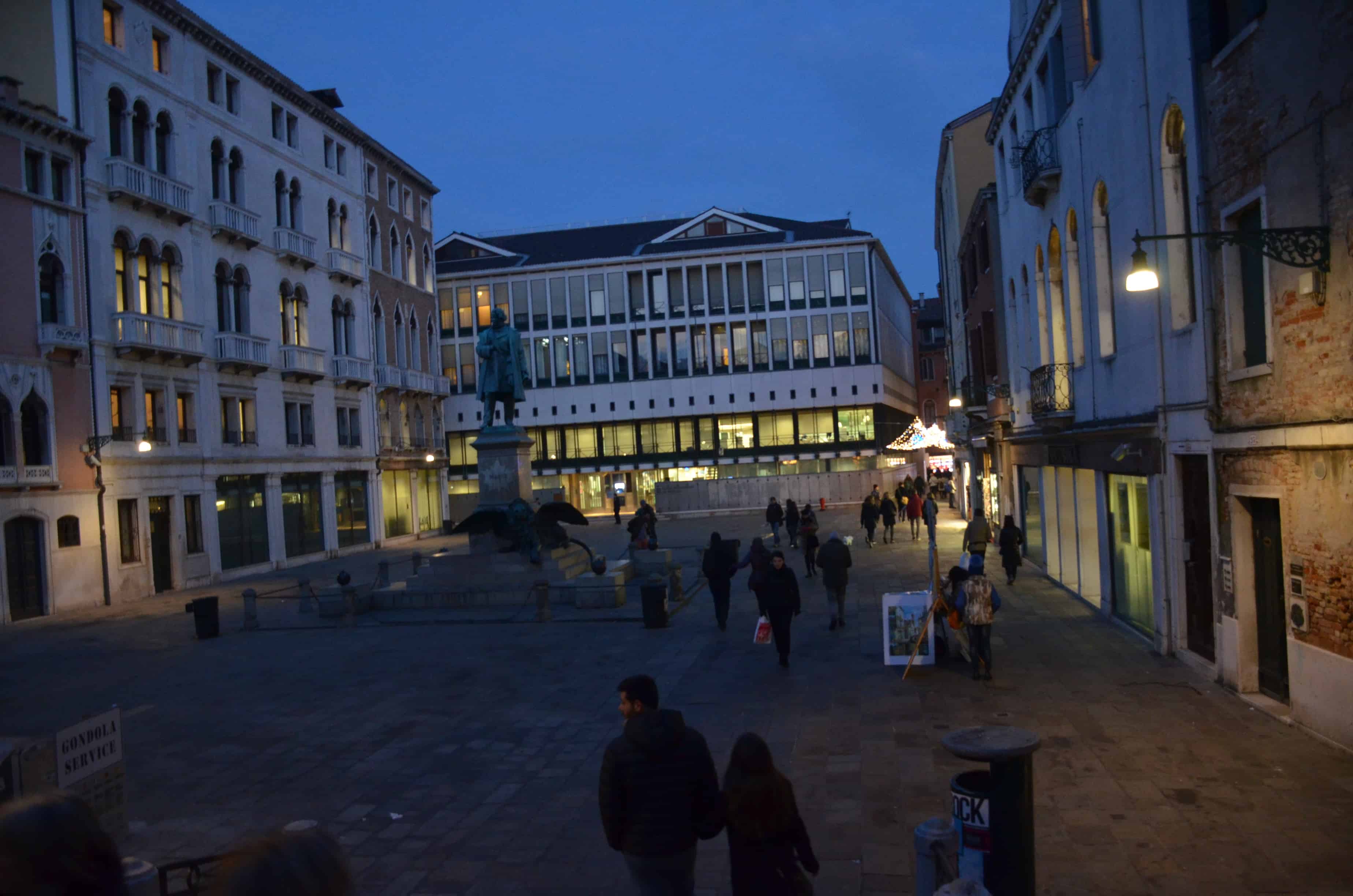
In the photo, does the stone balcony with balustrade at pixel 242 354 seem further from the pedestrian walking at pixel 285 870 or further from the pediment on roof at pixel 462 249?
the pedestrian walking at pixel 285 870

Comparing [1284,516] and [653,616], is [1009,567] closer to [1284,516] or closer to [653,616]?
[653,616]

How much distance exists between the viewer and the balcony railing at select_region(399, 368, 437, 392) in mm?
48875

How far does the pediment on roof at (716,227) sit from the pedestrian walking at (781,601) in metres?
51.3

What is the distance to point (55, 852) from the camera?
2572 millimetres

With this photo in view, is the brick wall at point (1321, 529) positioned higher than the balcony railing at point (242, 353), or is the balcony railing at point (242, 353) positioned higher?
the balcony railing at point (242, 353)

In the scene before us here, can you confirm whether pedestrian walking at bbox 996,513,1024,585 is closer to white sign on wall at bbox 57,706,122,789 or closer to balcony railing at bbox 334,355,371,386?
white sign on wall at bbox 57,706,122,789

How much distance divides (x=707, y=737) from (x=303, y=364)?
3214 cm

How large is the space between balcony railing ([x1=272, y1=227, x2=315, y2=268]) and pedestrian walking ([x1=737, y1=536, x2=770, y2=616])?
88.2 feet

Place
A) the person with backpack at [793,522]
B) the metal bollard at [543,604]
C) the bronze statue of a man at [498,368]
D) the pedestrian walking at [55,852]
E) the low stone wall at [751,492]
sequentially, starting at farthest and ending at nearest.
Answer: the low stone wall at [751,492], the person with backpack at [793,522], the bronze statue of a man at [498,368], the metal bollard at [543,604], the pedestrian walking at [55,852]

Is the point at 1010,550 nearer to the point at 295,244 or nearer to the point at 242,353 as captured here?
the point at 242,353

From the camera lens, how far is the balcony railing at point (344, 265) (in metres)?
41.6

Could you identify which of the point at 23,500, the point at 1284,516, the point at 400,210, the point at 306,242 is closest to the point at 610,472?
the point at 400,210

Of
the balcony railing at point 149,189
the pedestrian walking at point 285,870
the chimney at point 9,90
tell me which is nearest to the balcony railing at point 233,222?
the balcony railing at point 149,189

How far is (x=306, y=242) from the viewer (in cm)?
3941
